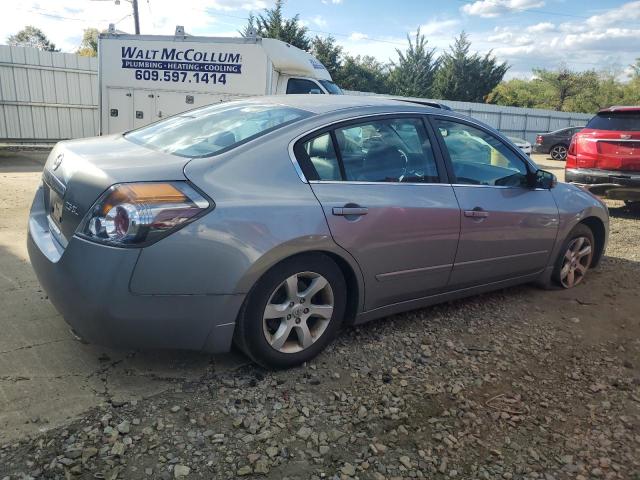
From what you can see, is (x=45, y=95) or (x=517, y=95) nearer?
(x=45, y=95)

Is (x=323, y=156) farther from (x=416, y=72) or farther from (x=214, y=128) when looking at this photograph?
(x=416, y=72)

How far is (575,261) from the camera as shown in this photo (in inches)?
187

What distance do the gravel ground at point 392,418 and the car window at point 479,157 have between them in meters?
1.11

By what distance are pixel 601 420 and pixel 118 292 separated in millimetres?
2540

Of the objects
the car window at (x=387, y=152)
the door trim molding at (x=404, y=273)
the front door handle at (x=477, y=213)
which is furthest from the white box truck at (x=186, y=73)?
the door trim molding at (x=404, y=273)

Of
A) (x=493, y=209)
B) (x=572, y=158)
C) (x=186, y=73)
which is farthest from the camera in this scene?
(x=186, y=73)

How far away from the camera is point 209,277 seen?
2.56 meters

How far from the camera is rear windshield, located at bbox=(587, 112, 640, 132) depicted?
25.1ft

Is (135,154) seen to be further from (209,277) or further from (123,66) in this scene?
(123,66)

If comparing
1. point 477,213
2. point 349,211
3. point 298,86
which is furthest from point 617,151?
point 298,86

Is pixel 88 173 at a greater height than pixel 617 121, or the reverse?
pixel 617 121

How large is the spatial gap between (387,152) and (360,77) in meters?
40.4

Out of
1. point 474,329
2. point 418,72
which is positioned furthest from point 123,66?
point 418,72

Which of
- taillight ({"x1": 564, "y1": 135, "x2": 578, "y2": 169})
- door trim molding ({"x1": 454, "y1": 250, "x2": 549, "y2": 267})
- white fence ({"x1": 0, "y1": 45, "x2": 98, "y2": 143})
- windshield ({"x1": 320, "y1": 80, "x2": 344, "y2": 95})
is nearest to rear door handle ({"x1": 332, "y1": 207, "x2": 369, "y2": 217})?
door trim molding ({"x1": 454, "y1": 250, "x2": 549, "y2": 267})
